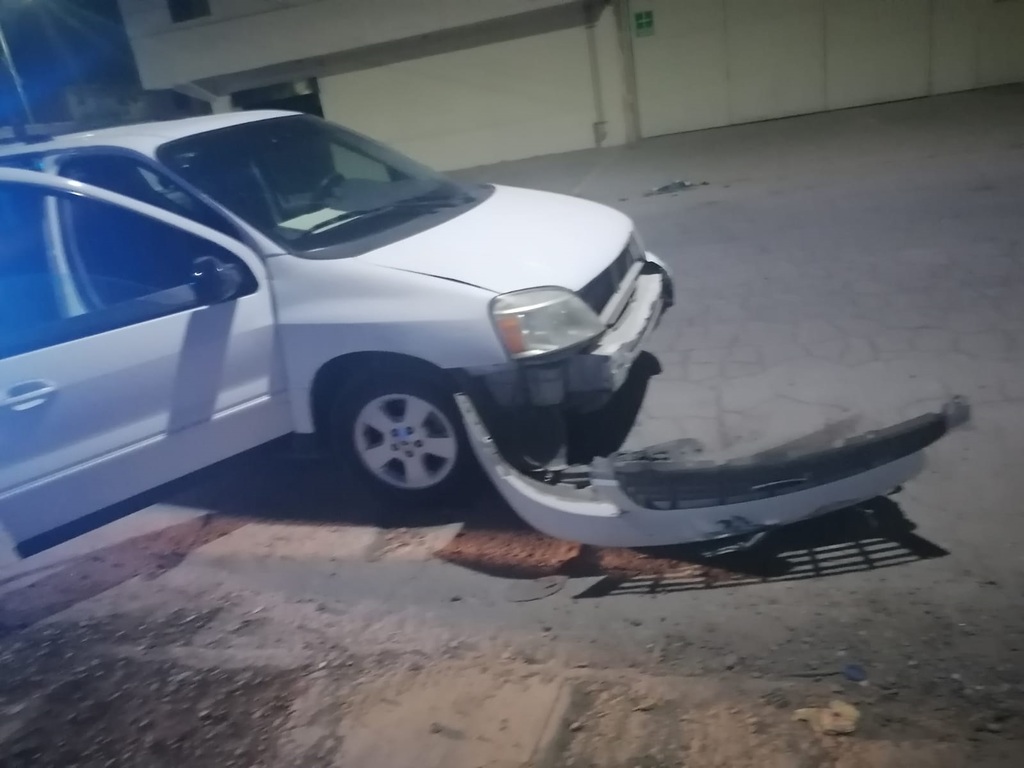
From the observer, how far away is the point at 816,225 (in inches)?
312

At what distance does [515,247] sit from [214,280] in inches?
51.9

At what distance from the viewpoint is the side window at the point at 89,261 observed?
3.81 metres

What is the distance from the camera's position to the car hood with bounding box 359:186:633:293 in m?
3.77

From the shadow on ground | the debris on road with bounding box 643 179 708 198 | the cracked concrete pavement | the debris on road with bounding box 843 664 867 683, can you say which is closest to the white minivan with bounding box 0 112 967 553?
the shadow on ground

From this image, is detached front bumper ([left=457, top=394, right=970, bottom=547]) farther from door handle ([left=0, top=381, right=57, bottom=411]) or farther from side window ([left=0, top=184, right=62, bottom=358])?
side window ([left=0, top=184, right=62, bottom=358])

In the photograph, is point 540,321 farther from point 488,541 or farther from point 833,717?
point 833,717

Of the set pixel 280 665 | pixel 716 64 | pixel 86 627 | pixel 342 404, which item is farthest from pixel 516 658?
pixel 716 64

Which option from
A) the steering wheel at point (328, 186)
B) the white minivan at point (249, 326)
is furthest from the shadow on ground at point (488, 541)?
the steering wheel at point (328, 186)

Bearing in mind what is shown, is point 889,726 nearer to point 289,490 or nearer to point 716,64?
point 289,490

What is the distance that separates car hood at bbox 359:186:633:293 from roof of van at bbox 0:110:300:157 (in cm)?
128

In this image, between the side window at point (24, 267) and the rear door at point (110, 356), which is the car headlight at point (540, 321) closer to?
the rear door at point (110, 356)

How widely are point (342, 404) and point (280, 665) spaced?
3.92ft

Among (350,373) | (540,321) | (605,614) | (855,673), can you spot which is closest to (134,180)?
(350,373)

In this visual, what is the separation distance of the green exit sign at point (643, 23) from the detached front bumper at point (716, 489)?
13.3 m
